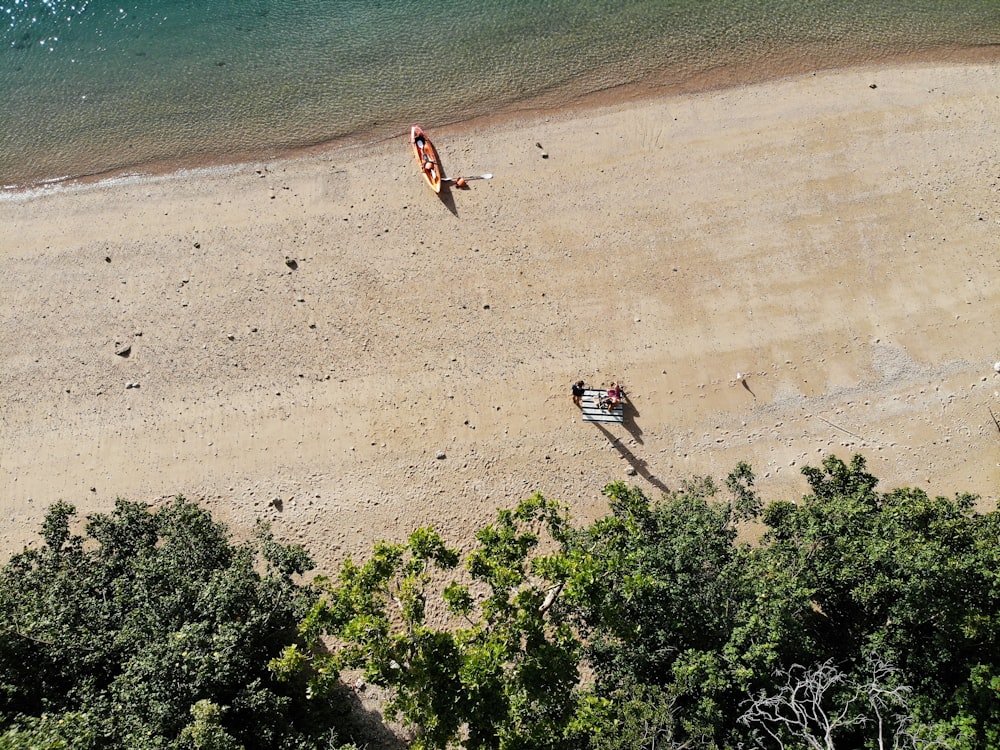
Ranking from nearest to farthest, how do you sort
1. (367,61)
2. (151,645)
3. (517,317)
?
(151,645) < (517,317) < (367,61)

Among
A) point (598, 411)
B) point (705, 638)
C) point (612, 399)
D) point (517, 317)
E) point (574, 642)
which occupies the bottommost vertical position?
point (705, 638)

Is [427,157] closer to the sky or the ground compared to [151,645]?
closer to the sky

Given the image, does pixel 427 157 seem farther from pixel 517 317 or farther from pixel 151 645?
pixel 151 645

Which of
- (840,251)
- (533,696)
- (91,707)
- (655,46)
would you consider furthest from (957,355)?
(91,707)

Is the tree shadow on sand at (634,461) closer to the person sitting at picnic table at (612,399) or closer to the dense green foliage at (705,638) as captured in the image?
the person sitting at picnic table at (612,399)

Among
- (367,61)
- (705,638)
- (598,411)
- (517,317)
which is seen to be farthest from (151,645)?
(367,61)
